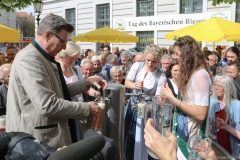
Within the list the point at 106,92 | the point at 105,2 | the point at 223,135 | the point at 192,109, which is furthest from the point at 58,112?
the point at 105,2

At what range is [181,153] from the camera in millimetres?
1690

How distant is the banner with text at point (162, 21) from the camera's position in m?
13.4

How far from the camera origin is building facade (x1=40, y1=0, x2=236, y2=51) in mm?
13505

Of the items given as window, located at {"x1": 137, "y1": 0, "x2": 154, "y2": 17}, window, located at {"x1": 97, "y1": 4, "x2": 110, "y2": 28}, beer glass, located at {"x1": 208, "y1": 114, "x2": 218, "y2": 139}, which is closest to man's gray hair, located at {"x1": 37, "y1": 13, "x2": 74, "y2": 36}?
beer glass, located at {"x1": 208, "y1": 114, "x2": 218, "y2": 139}

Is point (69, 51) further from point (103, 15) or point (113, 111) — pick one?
point (103, 15)

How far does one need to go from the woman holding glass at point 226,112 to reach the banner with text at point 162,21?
34.2 feet

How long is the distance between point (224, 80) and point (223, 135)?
0.73 meters

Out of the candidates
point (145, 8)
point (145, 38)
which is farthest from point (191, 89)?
point (145, 8)

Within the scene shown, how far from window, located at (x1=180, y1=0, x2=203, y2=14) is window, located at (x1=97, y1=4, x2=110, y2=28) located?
565cm

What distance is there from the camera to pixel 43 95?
177 cm

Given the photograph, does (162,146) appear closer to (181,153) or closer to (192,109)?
(181,153)

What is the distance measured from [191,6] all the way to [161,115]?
14.0 metres

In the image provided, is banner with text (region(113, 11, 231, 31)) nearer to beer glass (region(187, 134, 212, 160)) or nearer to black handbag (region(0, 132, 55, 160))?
beer glass (region(187, 134, 212, 160))

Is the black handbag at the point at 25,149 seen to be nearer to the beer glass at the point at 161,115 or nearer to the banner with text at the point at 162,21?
the beer glass at the point at 161,115
